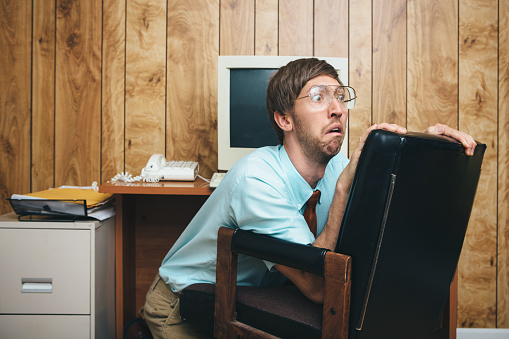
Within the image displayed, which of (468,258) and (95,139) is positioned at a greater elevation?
(95,139)

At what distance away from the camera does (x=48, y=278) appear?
1474 millimetres

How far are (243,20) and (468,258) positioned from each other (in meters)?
1.71

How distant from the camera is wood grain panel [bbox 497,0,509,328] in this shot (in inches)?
81.7

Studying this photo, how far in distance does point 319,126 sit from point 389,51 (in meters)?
1.11

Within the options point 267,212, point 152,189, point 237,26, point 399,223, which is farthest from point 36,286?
point 237,26

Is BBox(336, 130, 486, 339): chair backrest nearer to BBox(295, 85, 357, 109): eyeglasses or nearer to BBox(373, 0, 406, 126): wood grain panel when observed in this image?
BBox(295, 85, 357, 109): eyeglasses

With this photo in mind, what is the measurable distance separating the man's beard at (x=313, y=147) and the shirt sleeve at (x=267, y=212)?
19cm

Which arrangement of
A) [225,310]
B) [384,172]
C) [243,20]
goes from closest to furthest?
[384,172] < [225,310] < [243,20]

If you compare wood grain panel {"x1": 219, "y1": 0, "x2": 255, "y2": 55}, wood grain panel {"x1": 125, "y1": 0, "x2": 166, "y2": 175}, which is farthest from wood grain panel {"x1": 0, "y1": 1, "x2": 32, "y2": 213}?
wood grain panel {"x1": 219, "y1": 0, "x2": 255, "y2": 55}

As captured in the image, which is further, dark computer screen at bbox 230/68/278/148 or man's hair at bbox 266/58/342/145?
dark computer screen at bbox 230/68/278/148

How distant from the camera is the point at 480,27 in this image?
81.7 inches

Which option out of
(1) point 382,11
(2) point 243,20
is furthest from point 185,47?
(1) point 382,11

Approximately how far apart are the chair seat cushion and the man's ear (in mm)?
497

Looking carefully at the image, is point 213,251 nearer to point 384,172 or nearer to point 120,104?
point 384,172
